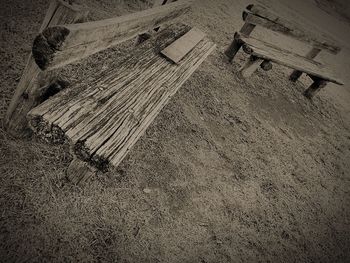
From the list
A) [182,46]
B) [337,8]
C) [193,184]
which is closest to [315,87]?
[182,46]

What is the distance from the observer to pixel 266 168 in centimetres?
347

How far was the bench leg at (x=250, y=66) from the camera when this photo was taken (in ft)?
14.8

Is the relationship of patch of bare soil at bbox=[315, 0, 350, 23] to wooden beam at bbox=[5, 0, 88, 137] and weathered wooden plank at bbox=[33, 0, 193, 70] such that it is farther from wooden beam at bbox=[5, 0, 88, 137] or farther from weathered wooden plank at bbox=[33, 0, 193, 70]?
wooden beam at bbox=[5, 0, 88, 137]

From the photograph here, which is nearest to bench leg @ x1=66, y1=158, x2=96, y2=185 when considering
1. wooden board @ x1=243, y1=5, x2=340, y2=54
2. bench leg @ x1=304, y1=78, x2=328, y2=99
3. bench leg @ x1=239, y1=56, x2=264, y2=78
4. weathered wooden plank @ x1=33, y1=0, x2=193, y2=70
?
weathered wooden plank @ x1=33, y1=0, x2=193, y2=70

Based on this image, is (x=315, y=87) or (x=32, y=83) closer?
(x=32, y=83)

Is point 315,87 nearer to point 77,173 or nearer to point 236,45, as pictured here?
point 236,45

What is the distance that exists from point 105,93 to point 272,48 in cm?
373

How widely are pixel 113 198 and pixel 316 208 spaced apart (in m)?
2.53

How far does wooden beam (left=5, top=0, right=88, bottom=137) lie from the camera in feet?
5.20

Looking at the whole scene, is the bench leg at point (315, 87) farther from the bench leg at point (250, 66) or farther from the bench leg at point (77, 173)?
the bench leg at point (77, 173)

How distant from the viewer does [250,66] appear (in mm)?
4617

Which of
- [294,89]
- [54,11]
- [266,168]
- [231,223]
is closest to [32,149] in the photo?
[54,11]

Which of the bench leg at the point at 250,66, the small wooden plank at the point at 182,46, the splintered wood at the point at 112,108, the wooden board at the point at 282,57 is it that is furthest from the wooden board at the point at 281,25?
the splintered wood at the point at 112,108

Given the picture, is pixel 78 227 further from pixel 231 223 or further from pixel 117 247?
pixel 231 223
